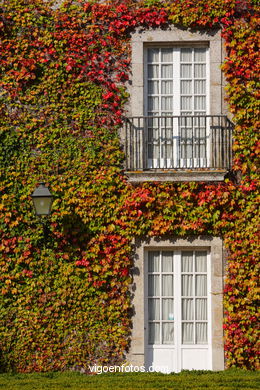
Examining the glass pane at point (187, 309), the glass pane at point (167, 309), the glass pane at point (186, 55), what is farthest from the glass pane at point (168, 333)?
the glass pane at point (186, 55)

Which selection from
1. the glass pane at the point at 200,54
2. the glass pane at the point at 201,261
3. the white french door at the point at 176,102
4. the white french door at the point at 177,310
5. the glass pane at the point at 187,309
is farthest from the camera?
the glass pane at the point at 200,54

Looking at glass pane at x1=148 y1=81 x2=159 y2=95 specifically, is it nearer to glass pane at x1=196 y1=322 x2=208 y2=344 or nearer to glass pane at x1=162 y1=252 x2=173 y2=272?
glass pane at x1=162 y1=252 x2=173 y2=272

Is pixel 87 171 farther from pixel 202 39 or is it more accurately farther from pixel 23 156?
pixel 202 39

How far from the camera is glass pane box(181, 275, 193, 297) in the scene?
10.2 meters

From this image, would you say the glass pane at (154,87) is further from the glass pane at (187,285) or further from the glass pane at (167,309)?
the glass pane at (167,309)

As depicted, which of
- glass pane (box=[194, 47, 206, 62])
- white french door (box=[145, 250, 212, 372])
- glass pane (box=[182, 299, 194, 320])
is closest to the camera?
white french door (box=[145, 250, 212, 372])

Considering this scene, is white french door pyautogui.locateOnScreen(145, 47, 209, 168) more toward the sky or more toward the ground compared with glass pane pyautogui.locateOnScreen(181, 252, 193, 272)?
more toward the sky

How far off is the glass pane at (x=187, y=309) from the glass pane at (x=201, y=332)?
A: 7.5 inches

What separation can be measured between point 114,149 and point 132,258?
Answer: 1.85 m

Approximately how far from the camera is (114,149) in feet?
33.4

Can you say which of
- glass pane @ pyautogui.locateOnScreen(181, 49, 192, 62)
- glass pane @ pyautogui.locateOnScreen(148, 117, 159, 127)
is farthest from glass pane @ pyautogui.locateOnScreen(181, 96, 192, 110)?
glass pane @ pyautogui.locateOnScreen(181, 49, 192, 62)

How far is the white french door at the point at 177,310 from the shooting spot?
10.1m

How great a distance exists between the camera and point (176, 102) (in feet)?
34.3

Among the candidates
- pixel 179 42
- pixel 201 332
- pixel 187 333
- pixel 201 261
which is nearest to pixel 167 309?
pixel 187 333
